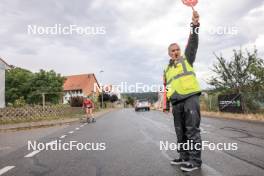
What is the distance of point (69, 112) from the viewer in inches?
1492

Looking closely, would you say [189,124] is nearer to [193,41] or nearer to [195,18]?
[193,41]

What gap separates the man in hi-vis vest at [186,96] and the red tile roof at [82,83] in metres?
115

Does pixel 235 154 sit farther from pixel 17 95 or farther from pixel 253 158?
pixel 17 95

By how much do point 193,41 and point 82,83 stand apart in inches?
4677

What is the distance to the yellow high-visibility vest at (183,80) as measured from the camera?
19.5ft

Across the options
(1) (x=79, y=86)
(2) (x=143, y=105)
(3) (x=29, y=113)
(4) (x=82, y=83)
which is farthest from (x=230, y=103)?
(4) (x=82, y=83)

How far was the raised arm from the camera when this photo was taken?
575cm

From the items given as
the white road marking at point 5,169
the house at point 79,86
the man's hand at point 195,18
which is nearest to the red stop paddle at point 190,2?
the man's hand at point 195,18

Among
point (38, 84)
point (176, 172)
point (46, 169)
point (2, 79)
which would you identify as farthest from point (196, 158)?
point (38, 84)

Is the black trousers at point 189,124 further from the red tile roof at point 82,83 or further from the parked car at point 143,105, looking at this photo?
the red tile roof at point 82,83

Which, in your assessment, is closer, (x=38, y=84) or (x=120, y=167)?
(x=120, y=167)

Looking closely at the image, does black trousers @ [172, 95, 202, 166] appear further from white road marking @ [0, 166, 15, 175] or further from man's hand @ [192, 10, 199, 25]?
white road marking @ [0, 166, 15, 175]

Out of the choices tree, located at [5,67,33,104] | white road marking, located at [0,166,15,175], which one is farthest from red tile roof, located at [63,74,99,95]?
white road marking, located at [0,166,15,175]

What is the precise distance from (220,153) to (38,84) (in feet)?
246
